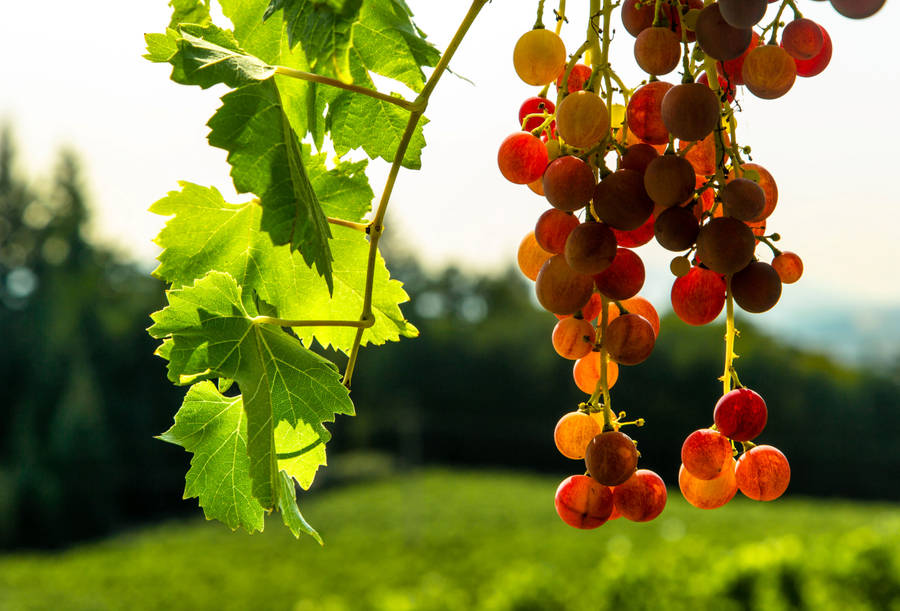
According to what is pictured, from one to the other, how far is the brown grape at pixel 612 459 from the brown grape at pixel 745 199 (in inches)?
3.4

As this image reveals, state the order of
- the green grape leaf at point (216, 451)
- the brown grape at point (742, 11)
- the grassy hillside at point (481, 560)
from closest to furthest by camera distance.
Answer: the brown grape at point (742, 11) < the green grape leaf at point (216, 451) < the grassy hillside at point (481, 560)

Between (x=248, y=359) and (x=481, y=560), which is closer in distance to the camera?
(x=248, y=359)

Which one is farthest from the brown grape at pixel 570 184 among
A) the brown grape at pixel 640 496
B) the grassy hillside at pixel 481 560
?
the grassy hillside at pixel 481 560

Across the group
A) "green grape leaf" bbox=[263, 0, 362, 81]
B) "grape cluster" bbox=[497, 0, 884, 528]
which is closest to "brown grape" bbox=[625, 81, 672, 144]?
"grape cluster" bbox=[497, 0, 884, 528]

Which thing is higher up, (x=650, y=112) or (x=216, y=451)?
(x=650, y=112)

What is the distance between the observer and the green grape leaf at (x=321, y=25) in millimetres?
301

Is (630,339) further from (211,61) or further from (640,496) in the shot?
(211,61)

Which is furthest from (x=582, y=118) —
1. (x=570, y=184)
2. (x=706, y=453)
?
(x=706, y=453)

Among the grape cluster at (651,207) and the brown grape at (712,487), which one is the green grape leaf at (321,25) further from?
the brown grape at (712,487)

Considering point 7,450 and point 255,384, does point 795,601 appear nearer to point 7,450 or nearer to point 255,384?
point 255,384

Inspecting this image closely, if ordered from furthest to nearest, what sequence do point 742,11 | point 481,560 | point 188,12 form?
1. point 481,560
2. point 188,12
3. point 742,11

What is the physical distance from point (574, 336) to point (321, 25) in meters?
0.15

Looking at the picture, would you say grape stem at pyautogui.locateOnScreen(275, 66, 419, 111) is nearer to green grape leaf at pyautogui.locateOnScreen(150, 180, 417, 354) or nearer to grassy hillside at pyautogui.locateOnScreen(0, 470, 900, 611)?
green grape leaf at pyautogui.locateOnScreen(150, 180, 417, 354)

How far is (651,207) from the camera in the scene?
11.1 inches
